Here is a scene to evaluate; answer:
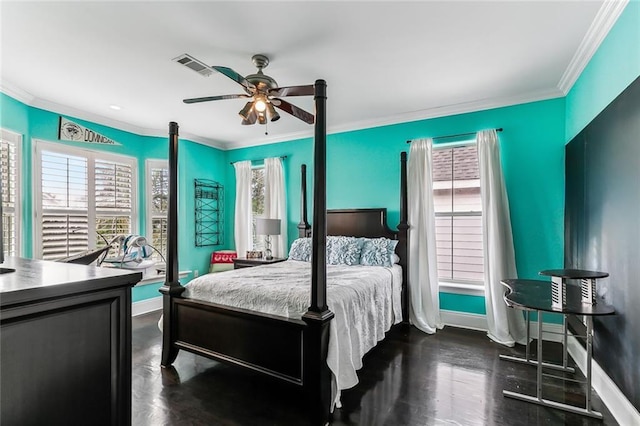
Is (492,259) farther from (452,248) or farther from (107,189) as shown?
(107,189)

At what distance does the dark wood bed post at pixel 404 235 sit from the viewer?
3836mm

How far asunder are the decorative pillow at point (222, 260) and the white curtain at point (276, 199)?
791 mm

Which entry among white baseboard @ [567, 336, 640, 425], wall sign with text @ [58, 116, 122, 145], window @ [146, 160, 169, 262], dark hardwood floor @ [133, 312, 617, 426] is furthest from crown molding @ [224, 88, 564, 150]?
dark hardwood floor @ [133, 312, 617, 426]

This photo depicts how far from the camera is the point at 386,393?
2.41 meters

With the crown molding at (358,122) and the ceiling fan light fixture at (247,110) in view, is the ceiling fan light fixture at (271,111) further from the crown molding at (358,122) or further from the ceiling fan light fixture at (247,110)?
the crown molding at (358,122)

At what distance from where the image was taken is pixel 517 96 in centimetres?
348

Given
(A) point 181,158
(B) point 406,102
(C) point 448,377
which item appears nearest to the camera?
(C) point 448,377

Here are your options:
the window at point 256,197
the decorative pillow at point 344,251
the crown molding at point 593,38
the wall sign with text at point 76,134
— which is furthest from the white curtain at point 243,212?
the crown molding at point 593,38

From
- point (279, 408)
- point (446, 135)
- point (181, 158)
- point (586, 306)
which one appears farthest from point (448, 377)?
point (181, 158)

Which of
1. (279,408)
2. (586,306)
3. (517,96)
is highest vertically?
(517,96)

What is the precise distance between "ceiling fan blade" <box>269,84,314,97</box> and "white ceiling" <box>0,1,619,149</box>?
332 mm

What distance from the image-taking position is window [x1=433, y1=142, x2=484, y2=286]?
3.79m

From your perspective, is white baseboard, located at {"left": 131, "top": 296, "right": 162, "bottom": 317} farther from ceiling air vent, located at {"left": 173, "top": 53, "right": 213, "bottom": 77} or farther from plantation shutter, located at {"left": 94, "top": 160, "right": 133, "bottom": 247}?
ceiling air vent, located at {"left": 173, "top": 53, "right": 213, "bottom": 77}

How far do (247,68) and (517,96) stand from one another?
2.89 meters
